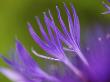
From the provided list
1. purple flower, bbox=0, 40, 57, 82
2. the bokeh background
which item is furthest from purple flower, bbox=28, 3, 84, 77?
the bokeh background

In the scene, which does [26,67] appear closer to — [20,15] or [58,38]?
[58,38]

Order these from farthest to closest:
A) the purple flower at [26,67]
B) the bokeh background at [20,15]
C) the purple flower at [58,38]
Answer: the bokeh background at [20,15]
the purple flower at [26,67]
the purple flower at [58,38]

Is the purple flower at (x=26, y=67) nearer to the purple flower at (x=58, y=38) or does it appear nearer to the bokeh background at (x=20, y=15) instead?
the purple flower at (x=58, y=38)

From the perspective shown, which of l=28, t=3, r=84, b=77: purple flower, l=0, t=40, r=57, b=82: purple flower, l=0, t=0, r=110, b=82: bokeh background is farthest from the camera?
l=0, t=0, r=110, b=82: bokeh background

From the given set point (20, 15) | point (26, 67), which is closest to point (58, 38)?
point (26, 67)

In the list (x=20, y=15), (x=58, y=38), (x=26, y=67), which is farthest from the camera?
(x=20, y=15)

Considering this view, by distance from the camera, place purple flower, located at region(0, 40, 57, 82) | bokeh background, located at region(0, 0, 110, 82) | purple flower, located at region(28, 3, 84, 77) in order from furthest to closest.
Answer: bokeh background, located at region(0, 0, 110, 82) < purple flower, located at region(0, 40, 57, 82) < purple flower, located at region(28, 3, 84, 77)

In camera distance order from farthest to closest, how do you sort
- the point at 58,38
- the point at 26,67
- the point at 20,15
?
the point at 20,15, the point at 26,67, the point at 58,38

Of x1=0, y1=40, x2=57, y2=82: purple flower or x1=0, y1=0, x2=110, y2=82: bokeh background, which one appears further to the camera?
x1=0, y1=0, x2=110, y2=82: bokeh background

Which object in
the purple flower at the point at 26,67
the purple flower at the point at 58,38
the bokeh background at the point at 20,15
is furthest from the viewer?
the bokeh background at the point at 20,15

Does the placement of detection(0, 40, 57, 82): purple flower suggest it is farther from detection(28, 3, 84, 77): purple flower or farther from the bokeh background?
the bokeh background

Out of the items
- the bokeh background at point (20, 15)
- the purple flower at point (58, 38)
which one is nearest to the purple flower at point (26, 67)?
the purple flower at point (58, 38)

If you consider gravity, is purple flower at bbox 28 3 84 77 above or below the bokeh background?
below
